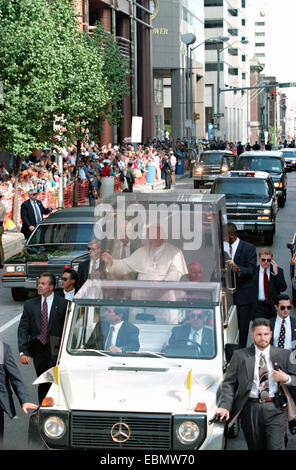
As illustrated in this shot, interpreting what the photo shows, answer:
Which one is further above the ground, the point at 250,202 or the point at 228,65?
the point at 228,65

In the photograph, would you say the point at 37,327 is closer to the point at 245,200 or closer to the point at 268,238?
the point at 245,200

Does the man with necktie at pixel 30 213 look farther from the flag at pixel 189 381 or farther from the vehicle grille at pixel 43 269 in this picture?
the flag at pixel 189 381

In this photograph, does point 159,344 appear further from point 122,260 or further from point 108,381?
point 122,260

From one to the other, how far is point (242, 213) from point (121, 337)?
16.2 meters

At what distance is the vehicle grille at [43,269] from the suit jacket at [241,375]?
8469mm

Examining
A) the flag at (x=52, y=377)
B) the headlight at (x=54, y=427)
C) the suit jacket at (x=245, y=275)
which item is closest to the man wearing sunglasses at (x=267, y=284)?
the suit jacket at (x=245, y=275)

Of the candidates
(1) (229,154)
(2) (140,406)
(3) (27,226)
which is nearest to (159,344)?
(2) (140,406)

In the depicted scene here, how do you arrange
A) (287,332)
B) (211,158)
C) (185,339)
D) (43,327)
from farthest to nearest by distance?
(211,158) < (43,327) < (287,332) < (185,339)

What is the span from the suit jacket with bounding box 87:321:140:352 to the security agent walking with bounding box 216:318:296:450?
3.38 feet

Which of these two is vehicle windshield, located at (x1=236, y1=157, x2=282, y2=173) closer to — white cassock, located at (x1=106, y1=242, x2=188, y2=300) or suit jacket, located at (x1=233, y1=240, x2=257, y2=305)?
suit jacket, located at (x1=233, y1=240, x2=257, y2=305)

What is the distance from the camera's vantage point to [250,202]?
947 inches

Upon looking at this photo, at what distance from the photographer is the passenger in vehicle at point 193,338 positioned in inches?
307

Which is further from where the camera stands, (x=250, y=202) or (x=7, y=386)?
(x=250, y=202)

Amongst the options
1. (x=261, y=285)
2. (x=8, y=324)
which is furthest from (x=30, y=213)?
(x=261, y=285)
